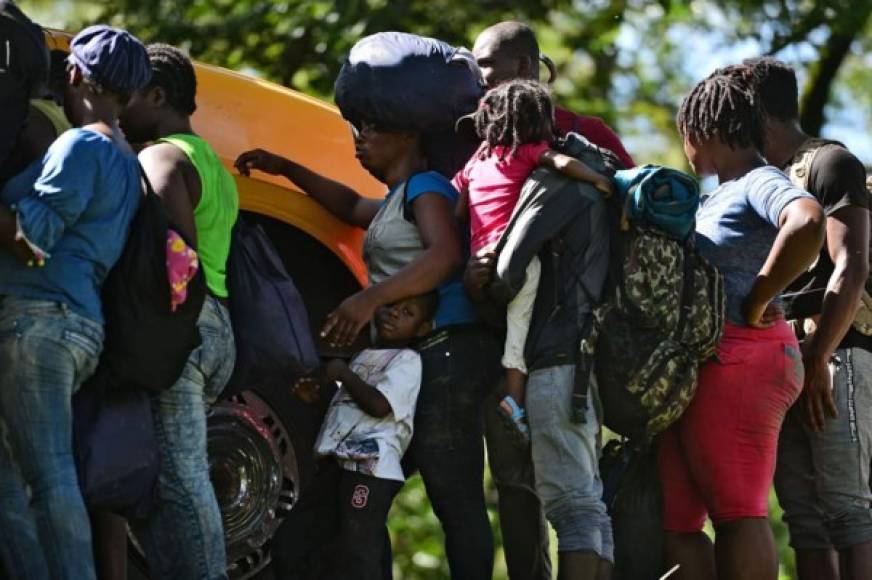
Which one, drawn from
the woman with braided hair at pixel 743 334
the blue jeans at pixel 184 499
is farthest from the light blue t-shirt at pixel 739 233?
the blue jeans at pixel 184 499

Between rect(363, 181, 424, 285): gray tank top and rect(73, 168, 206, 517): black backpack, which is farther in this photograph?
rect(363, 181, 424, 285): gray tank top

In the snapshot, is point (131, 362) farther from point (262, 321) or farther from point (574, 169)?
point (574, 169)

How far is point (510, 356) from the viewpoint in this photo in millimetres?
5887

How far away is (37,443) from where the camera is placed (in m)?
5.18

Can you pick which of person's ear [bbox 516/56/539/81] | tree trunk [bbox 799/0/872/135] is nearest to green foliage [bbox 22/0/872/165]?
tree trunk [bbox 799/0/872/135]

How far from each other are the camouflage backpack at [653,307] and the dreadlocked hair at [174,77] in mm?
1283

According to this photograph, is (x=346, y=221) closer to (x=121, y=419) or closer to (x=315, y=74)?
(x=121, y=419)

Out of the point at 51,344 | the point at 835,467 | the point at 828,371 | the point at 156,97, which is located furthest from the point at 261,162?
the point at 835,467

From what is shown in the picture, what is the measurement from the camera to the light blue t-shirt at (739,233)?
20.0 feet

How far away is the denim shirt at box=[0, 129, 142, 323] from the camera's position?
5.12 meters

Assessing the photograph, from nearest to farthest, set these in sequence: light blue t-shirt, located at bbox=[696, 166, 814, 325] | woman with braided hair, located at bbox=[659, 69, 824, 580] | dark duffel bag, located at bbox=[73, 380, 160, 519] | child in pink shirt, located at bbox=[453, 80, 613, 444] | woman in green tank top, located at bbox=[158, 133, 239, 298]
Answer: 1. dark duffel bag, located at bbox=[73, 380, 160, 519]
2. woman in green tank top, located at bbox=[158, 133, 239, 298]
3. child in pink shirt, located at bbox=[453, 80, 613, 444]
4. woman with braided hair, located at bbox=[659, 69, 824, 580]
5. light blue t-shirt, located at bbox=[696, 166, 814, 325]

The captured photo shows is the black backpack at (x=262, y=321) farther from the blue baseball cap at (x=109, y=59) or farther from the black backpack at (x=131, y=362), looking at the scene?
the blue baseball cap at (x=109, y=59)

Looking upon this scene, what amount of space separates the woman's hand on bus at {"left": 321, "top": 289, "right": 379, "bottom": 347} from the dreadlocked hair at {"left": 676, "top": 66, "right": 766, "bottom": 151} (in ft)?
3.83

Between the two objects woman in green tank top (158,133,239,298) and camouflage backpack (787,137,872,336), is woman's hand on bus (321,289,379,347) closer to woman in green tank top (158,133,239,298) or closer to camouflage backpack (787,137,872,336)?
woman in green tank top (158,133,239,298)
